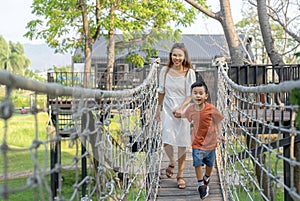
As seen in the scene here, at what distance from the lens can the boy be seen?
302cm

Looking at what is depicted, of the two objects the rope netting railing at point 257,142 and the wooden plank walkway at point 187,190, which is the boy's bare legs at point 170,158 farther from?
the rope netting railing at point 257,142

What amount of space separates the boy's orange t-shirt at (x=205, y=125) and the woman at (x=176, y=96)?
0.16 meters

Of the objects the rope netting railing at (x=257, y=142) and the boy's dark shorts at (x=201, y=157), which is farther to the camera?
the boy's dark shorts at (x=201, y=157)

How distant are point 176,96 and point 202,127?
1.22 ft

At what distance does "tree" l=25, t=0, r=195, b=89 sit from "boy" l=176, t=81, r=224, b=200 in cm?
829

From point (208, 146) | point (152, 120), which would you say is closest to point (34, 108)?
point (208, 146)

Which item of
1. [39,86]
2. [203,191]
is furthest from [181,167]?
[39,86]

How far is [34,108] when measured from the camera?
93 centimetres

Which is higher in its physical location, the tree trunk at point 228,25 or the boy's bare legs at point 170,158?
the tree trunk at point 228,25

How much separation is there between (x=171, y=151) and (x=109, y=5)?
9026mm

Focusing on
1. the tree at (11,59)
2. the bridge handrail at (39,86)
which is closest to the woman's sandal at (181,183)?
the bridge handrail at (39,86)

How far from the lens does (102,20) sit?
12039 mm

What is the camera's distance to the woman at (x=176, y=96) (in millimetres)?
3221

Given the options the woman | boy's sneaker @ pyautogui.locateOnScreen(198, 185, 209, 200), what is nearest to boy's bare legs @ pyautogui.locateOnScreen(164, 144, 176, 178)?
the woman
